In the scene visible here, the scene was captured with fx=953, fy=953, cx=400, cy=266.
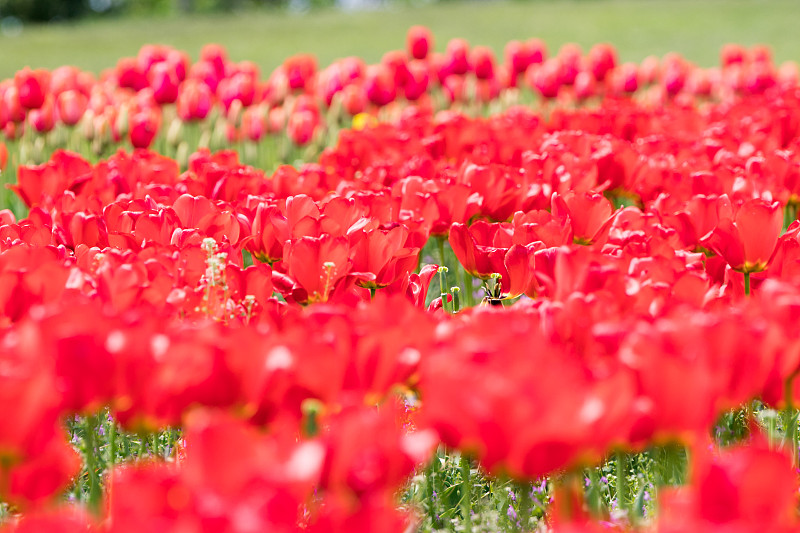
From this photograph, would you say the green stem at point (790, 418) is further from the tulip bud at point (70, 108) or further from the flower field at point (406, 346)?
the tulip bud at point (70, 108)

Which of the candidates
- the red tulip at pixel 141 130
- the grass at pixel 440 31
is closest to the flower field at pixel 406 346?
the red tulip at pixel 141 130

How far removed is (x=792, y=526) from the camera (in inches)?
44.6

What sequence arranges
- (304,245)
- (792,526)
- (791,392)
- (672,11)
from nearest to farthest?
1. (792,526)
2. (791,392)
3. (304,245)
4. (672,11)

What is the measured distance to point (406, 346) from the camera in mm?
1550

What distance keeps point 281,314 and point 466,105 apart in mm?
6948

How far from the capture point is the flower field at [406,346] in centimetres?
120

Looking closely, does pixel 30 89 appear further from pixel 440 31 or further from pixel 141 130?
pixel 440 31

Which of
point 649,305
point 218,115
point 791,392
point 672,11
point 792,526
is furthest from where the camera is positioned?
point 672,11

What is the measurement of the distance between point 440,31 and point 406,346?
27525 mm

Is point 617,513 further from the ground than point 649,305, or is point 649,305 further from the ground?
point 649,305

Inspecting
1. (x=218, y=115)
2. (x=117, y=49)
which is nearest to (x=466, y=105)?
(x=218, y=115)

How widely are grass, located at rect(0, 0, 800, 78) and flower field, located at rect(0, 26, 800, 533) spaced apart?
61.7 feet

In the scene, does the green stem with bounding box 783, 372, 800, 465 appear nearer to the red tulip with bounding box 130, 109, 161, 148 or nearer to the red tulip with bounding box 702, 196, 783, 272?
the red tulip with bounding box 702, 196, 783, 272

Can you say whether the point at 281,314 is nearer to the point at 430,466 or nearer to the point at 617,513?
the point at 430,466
